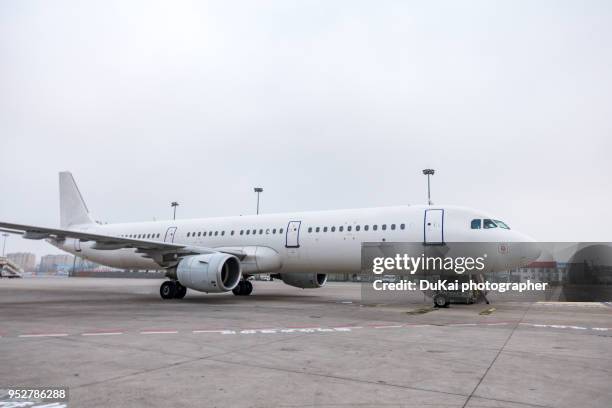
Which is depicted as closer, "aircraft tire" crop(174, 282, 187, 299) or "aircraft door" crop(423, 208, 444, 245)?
"aircraft door" crop(423, 208, 444, 245)

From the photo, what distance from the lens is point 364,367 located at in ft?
19.6

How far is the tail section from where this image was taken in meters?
27.4

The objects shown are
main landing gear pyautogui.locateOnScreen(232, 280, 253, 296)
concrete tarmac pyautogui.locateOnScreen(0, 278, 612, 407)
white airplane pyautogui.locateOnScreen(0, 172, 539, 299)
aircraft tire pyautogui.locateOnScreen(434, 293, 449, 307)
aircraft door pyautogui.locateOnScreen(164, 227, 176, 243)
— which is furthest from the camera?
aircraft door pyautogui.locateOnScreen(164, 227, 176, 243)

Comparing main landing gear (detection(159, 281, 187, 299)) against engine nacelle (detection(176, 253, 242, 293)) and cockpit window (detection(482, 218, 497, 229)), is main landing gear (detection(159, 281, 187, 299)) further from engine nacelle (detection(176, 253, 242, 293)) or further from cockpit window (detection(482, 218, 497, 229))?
cockpit window (detection(482, 218, 497, 229))

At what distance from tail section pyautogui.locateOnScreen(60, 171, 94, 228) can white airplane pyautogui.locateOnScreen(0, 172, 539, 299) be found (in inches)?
214

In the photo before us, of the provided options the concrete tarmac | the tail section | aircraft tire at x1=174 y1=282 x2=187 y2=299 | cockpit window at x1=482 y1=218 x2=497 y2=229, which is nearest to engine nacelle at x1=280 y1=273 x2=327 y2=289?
aircraft tire at x1=174 y1=282 x2=187 y2=299

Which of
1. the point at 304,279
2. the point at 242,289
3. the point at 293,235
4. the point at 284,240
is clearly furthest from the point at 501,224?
the point at 242,289

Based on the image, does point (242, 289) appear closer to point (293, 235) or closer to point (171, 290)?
point (171, 290)

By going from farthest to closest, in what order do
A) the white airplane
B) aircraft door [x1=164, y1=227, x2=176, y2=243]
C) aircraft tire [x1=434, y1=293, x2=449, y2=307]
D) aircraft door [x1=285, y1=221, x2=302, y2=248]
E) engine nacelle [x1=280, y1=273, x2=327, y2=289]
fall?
aircraft door [x1=164, y1=227, x2=176, y2=243] < engine nacelle [x1=280, y1=273, x2=327, y2=289] < aircraft door [x1=285, y1=221, x2=302, y2=248] < the white airplane < aircraft tire [x1=434, y1=293, x2=449, y2=307]

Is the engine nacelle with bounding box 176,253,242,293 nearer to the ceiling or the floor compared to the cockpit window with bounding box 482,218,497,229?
nearer to the floor

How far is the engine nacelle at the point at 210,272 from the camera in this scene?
16172 mm

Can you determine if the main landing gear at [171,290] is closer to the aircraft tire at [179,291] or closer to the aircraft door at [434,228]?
the aircraft tire at [179,291]

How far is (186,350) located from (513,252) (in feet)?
38.2

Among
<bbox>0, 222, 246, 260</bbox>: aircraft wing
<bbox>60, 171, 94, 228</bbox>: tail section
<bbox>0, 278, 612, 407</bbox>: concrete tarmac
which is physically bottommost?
<bbox>0, 278, 612, 407</bbox>: concrete tarmac
